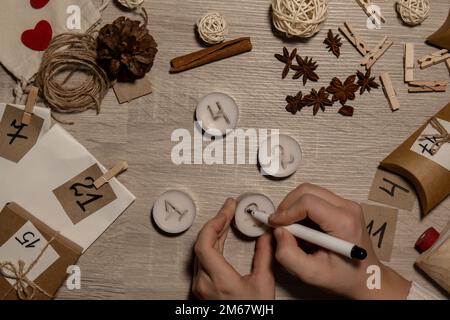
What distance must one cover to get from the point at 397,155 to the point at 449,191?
0.13 meters

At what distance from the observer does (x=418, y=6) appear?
1157 millimetres

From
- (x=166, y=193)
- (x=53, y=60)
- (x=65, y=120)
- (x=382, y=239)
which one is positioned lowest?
(x=382, y=239)

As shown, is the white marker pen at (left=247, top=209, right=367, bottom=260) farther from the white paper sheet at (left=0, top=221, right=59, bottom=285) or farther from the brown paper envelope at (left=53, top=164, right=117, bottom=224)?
the white paper sheet at (left=0, top=221, right=59, bottom=285)

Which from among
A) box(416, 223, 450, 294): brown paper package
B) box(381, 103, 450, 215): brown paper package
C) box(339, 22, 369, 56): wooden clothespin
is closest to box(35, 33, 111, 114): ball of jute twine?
box(339, 22, 369, 56): wooden clothespin

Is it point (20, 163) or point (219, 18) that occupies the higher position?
point (219, 18)

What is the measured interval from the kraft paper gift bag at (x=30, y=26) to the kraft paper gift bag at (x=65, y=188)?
15cm

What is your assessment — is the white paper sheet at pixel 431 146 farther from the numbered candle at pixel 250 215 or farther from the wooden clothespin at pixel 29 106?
the wooden clothespin at pixel 29 106

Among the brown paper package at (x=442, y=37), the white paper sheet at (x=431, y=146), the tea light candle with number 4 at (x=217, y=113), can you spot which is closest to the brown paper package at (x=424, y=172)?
the white paper sheet at (x=431, y=146)

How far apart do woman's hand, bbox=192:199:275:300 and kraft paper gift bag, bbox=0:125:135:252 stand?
8.6 inches

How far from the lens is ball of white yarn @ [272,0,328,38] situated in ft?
3.60

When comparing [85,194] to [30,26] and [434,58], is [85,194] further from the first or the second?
[434,58]

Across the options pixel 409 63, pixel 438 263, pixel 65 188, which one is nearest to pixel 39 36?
pixel 65 188

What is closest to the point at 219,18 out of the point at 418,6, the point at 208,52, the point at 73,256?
the point at 208,52

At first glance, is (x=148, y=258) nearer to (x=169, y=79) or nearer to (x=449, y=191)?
(x=169, y=79)
